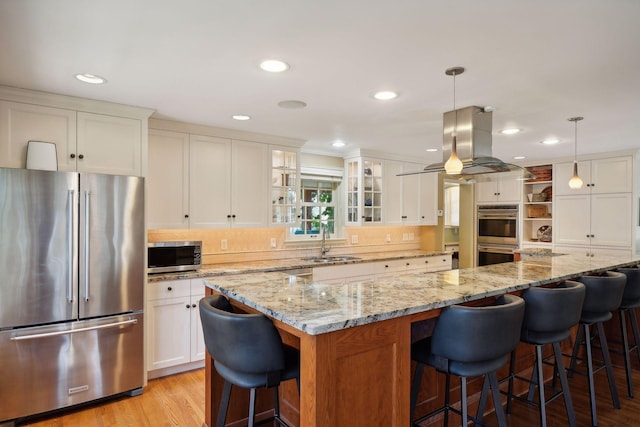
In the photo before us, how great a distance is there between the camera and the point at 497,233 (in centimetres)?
606

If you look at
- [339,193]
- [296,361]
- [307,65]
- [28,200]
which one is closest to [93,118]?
[28,200]

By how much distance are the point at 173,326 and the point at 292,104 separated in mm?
2124

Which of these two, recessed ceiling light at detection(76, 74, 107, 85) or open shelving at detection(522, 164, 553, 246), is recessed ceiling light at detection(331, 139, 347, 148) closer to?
recessed ceiling light at detection(76, 74, 107, 85)

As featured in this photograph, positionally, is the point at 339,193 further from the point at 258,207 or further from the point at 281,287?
the point at 281,287

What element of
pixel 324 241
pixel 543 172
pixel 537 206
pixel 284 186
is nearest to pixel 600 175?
pixel 543 172

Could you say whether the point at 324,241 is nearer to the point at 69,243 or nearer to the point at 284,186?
the point at 284,186

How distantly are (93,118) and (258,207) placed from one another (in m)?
1.69

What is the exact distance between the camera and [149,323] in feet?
10.3

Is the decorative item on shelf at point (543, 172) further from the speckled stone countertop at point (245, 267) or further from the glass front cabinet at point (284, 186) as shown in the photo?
the glass front cabinet at point (284, 186)

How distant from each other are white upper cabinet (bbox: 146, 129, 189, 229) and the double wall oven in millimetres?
4806

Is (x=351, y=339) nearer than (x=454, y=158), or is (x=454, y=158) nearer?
(x=351, y=339)

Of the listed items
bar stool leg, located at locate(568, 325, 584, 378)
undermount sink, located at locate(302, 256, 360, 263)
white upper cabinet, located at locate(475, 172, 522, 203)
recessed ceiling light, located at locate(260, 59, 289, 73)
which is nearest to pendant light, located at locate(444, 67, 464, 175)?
recessed ceiling light, located at locate(260, 59, 289, 73)

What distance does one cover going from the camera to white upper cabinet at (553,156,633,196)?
4754 millimetres

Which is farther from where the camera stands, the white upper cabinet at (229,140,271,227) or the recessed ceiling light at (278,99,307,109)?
the white upper cabinet at (229,140,271,227)
